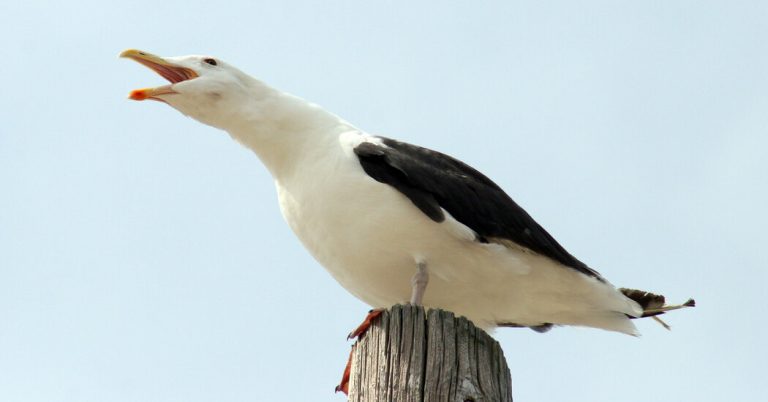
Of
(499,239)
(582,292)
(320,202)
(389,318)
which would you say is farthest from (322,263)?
(389,318)

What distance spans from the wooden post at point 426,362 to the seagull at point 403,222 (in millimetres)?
2093

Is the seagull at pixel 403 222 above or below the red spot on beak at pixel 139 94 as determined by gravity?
below

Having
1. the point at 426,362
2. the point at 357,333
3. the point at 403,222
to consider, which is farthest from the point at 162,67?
the point at 426,362

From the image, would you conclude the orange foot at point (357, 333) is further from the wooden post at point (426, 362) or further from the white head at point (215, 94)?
the white head at point (215, 94)

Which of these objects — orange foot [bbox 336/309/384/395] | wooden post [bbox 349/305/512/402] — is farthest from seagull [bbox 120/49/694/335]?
wooden post [bbox 349/305/512/402]

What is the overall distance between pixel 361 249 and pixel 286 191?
968mm

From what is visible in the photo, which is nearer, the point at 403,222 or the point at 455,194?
the point at 403,222

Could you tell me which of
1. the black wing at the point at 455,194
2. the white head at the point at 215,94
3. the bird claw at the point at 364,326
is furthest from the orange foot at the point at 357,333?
the white head at the point at 215,94

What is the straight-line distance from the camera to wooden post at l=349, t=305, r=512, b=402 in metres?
5.00

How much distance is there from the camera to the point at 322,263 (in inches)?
321

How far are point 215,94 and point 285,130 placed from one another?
0.74m

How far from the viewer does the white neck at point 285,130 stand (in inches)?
330

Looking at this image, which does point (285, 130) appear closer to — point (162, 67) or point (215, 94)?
point (215, 94)

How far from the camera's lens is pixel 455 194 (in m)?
8.05
